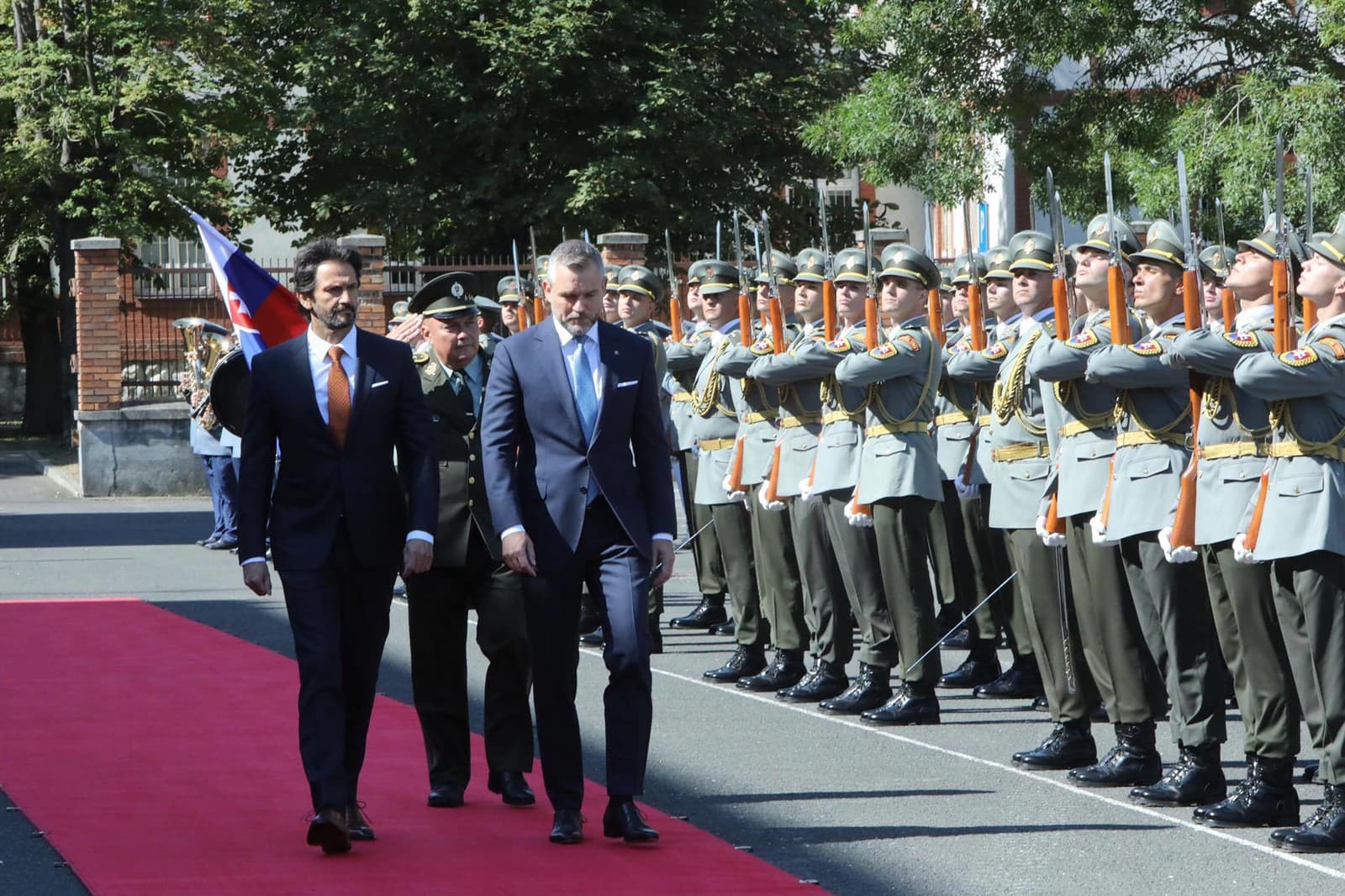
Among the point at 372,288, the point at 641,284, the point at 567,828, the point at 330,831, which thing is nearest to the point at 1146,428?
the point at 567,828

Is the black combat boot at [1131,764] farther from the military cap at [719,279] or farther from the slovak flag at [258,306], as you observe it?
the military cap at [719,279]

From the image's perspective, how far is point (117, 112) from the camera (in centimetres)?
3083

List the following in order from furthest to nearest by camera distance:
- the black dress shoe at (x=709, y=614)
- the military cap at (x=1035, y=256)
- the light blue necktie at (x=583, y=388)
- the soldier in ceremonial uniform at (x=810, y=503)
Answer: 1. the black dress shoe at (x=709, y=614)
2. the soldier in ceremonial uniform at (x=810, y=503)
3. the military cap at (x=1035, y=256)
4. the light blue necktie at (x=583, y=388)

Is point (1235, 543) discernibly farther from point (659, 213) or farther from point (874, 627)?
point (659, 213)

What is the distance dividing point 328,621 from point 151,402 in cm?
1804

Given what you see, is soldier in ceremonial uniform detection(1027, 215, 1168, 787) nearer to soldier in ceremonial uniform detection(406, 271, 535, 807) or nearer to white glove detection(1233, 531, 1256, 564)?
white glove detection(1233, 531, 1256, 564)

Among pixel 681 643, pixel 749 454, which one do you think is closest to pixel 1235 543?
pixel 749 454

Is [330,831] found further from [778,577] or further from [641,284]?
[641,284]

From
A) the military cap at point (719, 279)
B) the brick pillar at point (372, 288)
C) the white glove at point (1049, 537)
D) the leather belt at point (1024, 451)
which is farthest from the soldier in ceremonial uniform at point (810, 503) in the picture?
the brick pillar at point (372, 288)

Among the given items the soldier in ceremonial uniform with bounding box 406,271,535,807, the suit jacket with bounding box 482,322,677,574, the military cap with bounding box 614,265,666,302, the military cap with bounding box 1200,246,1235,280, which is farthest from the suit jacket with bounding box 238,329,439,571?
the military cap with bounding box 614,265,666,302

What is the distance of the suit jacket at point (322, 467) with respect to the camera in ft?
21.8

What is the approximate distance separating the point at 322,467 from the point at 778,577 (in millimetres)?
3734

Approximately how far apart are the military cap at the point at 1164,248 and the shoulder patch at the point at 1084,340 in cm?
32

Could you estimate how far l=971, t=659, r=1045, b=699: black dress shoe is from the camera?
32.1 ft
